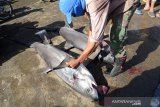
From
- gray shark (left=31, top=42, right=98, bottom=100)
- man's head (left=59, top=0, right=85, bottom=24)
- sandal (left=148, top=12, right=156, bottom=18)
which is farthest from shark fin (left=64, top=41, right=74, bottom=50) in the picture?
sandal (left=148, top=12, right=156, bottom=18)

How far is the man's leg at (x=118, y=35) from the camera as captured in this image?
552 centimetres

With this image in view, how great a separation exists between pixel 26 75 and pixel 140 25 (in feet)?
13.0

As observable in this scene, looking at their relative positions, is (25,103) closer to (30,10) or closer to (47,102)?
(47,102)

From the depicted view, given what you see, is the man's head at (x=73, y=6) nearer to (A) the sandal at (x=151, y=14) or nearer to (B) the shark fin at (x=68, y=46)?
(B) the shark fin at (x=68, y=46)

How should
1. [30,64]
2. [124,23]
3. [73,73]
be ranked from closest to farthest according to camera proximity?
[124,23] → [73,73] → [30,64]

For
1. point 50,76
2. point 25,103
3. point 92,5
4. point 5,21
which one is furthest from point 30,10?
point 92,5

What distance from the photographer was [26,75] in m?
6.68

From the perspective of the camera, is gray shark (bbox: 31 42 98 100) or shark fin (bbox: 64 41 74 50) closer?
gray shark (bbox: 31 42 98 100)

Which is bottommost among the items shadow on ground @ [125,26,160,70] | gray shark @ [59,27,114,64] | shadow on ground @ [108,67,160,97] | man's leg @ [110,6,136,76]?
shadow on ground @ [108,67,160,97]

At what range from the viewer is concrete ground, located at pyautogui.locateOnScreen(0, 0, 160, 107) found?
591cm

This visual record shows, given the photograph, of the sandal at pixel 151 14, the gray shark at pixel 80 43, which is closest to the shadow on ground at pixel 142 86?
the gray shark at pixel 80 43

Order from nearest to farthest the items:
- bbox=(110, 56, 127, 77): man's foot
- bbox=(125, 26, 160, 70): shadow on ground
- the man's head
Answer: the man's head, bbox=(110, 56, 127, 77): man's foot, bbox=(125, 26, 160, 70): shadow on ground

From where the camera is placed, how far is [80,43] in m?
7.07

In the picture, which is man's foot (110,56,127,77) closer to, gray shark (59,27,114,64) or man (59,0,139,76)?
man (59,0,139,76)
